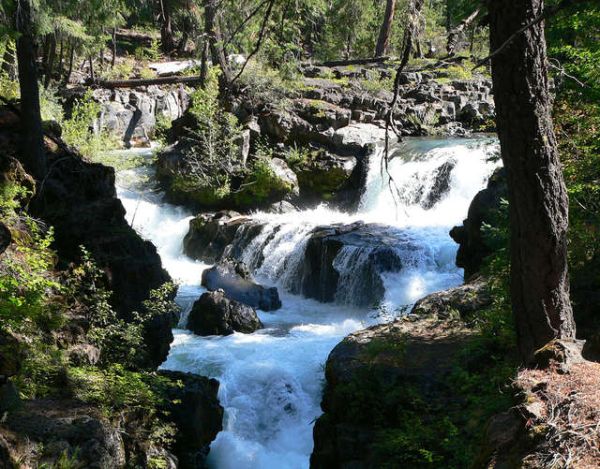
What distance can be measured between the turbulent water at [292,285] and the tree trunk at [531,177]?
950 millimetres

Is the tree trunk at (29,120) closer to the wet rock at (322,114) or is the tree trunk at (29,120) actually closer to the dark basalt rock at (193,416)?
the dark basalt rock at (193,416)

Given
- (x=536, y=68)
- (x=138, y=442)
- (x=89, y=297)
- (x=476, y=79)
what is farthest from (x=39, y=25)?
(x=476, y=79)

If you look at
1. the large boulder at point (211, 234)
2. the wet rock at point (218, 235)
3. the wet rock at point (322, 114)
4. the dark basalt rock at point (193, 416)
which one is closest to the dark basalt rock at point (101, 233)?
the dark basalt rock at point (193, 416)

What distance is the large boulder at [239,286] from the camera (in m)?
14.1

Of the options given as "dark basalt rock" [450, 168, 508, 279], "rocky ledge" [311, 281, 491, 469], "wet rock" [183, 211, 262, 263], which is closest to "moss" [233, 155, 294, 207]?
"wet rock" [183, 211, 262, 263]

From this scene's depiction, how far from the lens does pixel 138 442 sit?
5.92 m

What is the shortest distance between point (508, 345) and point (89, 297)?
5651mm

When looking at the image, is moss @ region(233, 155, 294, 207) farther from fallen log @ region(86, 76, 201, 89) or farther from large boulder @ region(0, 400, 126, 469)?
large boulder @ region(0, 400, 126, 469)

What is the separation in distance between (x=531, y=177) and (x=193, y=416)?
18.0 feet

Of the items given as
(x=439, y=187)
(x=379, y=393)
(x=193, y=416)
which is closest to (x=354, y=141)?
(x=439, y=187)

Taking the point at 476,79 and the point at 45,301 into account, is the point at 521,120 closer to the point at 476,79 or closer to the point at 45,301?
the point at 45,301

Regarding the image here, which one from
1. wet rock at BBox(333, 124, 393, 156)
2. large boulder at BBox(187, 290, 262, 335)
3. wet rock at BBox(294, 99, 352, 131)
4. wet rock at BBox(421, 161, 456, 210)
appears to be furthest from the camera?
wet rock at BBox(294, 99, 352, 131)

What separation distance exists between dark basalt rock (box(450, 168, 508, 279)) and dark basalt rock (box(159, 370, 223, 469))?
624cm

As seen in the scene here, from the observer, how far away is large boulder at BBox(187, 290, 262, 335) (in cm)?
1211
